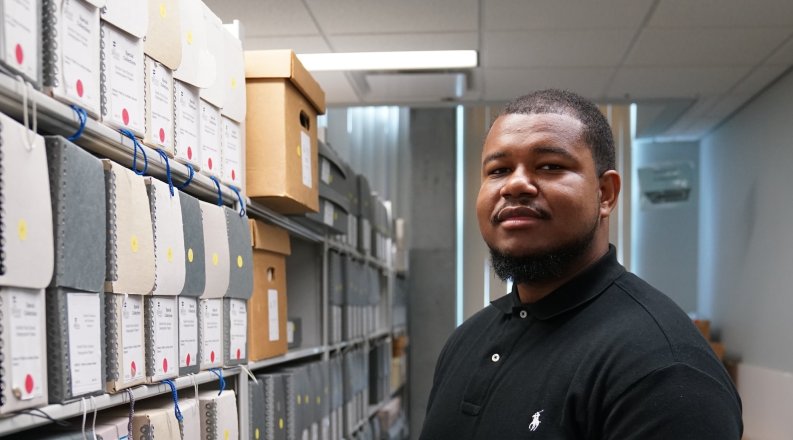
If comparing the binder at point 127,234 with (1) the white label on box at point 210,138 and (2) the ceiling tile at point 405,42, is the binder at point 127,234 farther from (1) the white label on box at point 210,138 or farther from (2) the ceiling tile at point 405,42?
(2) the ceiling tile at point 405,42

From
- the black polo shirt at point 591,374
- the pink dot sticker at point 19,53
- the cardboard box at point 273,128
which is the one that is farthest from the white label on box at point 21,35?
the cardboard box at point 273,128

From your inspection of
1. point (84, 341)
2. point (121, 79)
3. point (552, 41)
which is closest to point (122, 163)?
point (121, 79)

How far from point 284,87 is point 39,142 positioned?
1146 mm

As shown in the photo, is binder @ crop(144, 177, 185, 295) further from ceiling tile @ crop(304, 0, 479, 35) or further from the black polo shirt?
ceiling tile @ crop(304, 0, 479, 35)

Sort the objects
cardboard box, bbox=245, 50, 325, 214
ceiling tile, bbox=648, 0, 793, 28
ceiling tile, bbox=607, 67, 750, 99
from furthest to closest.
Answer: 1. ceiling tile, bbox=607, 67, 750, 99
2. ceiling tile, bbox=648, 0, 793, 28
3. cardboard box, bbox=245, 50, 325, 214

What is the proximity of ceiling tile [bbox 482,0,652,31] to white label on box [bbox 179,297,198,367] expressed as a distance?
1901 mm

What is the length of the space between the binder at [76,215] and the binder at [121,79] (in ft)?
0.43

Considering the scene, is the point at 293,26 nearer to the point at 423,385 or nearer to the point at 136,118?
the point at 136,118

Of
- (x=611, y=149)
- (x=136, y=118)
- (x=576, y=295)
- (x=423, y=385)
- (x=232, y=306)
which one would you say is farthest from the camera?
(x=423, y=385)

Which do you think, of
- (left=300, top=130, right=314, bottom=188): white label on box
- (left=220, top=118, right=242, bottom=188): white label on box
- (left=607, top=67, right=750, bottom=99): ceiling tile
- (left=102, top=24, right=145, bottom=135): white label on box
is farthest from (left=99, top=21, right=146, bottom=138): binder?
(left=607, top=67, right=750, bottom=99): ceiling tile

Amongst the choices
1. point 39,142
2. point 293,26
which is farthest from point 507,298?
point 293,26

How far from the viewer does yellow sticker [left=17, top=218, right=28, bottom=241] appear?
102 centimetres

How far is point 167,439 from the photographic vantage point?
1.50m

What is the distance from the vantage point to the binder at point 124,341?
1310mm
